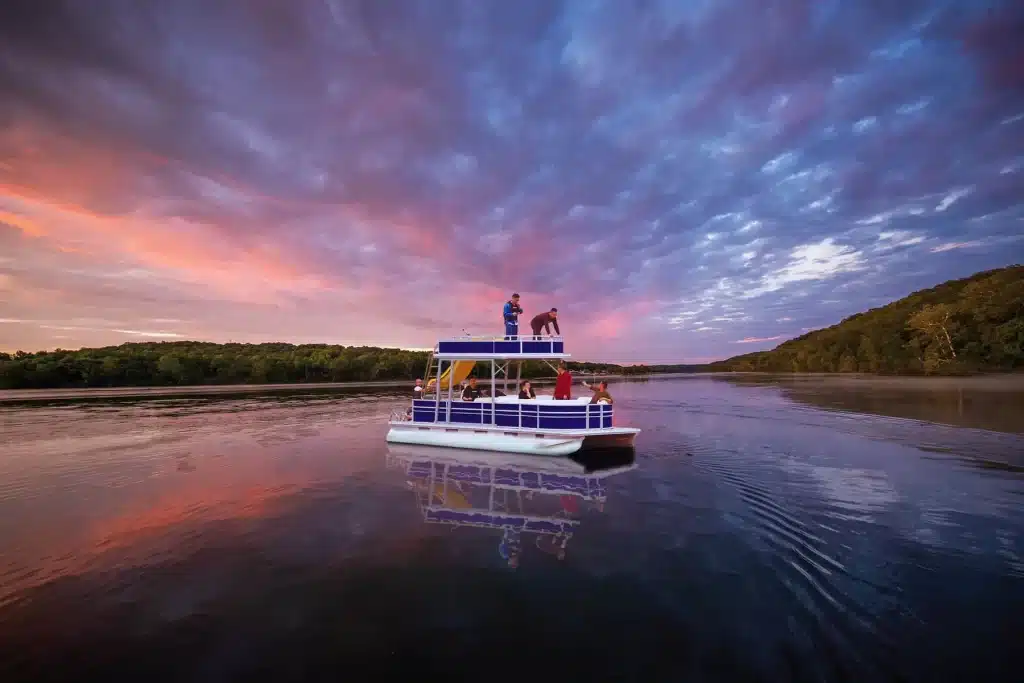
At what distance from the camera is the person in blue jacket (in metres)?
19.0

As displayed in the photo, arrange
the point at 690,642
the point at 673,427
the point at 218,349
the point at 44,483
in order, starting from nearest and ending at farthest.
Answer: the point at 690,642, the point at 44,483, the point at 673,427, the point at 218,349

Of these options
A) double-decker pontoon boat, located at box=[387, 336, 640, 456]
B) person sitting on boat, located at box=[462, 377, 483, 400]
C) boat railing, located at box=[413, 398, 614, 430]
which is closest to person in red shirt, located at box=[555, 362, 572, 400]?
double-decker pontoon boat, located at box=[387, 336, 640, 456]

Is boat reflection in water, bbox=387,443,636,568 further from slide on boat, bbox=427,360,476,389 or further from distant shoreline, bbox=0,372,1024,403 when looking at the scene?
distant shoreline, bbox=0,372,1024,403

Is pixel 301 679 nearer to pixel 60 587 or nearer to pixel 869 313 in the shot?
pixel 60 587

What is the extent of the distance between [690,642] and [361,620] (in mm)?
4947

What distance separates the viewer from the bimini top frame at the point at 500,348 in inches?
706

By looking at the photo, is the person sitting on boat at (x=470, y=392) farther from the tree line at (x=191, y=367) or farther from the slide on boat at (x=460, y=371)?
the tree line at (x=191, y=367)

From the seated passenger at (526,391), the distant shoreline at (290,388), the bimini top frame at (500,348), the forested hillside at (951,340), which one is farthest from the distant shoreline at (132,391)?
the forested hillside at (951,340)

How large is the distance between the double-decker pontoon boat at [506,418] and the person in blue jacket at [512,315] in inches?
21.3

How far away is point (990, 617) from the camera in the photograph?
6.33m

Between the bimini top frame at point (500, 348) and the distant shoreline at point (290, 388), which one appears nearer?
the bimini top frame at point (500, 348)

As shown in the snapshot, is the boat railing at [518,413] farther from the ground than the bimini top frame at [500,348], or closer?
closer

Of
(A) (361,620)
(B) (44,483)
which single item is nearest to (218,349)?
(B) (44,483)

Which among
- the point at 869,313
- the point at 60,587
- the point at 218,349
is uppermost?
the point at 869,313
